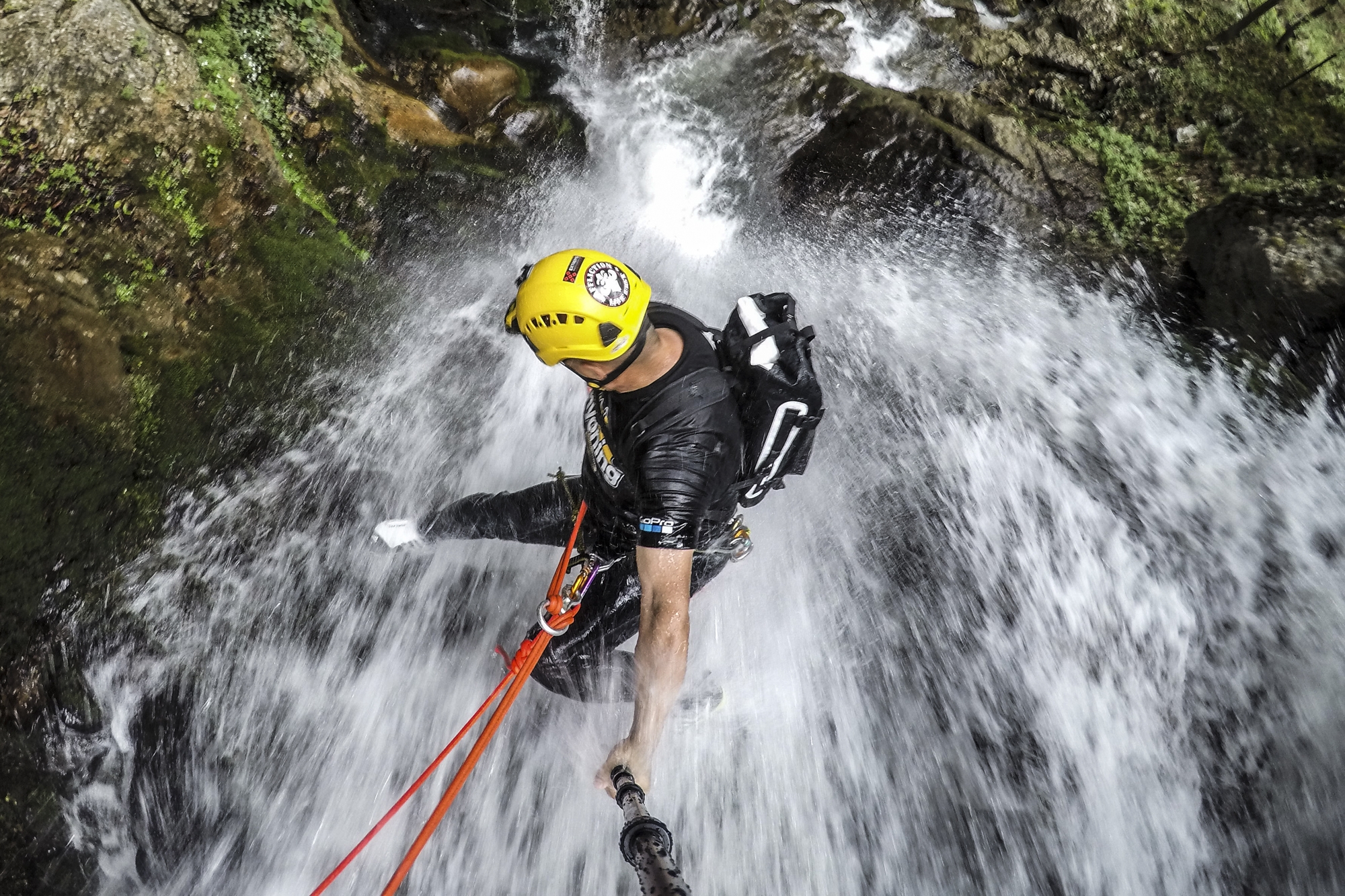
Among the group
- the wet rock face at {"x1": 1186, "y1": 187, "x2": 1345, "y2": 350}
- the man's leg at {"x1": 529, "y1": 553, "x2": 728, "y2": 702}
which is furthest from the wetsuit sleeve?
the wet rock face at {"x1": 1186, "y1": 187, "x2": 1345, "y2": 350}

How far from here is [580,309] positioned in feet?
8.16

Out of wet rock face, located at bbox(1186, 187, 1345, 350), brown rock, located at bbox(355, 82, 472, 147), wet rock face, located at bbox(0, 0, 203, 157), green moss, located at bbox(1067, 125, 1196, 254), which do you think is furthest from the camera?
green moss, located at bbox(1067, 125, 1196, 254)

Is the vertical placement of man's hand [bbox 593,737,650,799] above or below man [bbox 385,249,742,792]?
below

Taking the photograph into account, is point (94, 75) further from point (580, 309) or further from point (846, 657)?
point (846, 657)

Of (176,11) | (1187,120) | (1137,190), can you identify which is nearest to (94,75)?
(176,11)

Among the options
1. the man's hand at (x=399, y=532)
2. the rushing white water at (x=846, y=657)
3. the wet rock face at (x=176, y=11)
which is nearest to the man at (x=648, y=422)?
the rushing white water at (x=846, y=657)

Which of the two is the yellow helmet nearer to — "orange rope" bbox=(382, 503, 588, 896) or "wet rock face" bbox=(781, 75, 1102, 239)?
"orange rope" bbox=(382, 503, 588, 896)

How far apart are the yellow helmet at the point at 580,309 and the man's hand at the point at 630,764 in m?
1.50

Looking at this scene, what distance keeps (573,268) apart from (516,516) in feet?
6.31

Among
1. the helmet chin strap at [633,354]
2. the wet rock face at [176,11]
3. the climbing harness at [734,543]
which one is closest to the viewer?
the helmet chin strap at [633,354]

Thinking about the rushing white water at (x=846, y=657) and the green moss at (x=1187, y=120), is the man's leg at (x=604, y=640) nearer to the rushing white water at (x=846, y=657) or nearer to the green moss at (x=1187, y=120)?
the rushing white water at (x=846, y=657)

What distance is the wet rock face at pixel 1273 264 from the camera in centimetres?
519

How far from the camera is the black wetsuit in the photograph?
2541 mm

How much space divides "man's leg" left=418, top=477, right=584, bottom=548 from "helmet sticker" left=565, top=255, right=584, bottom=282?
154 centimetres
